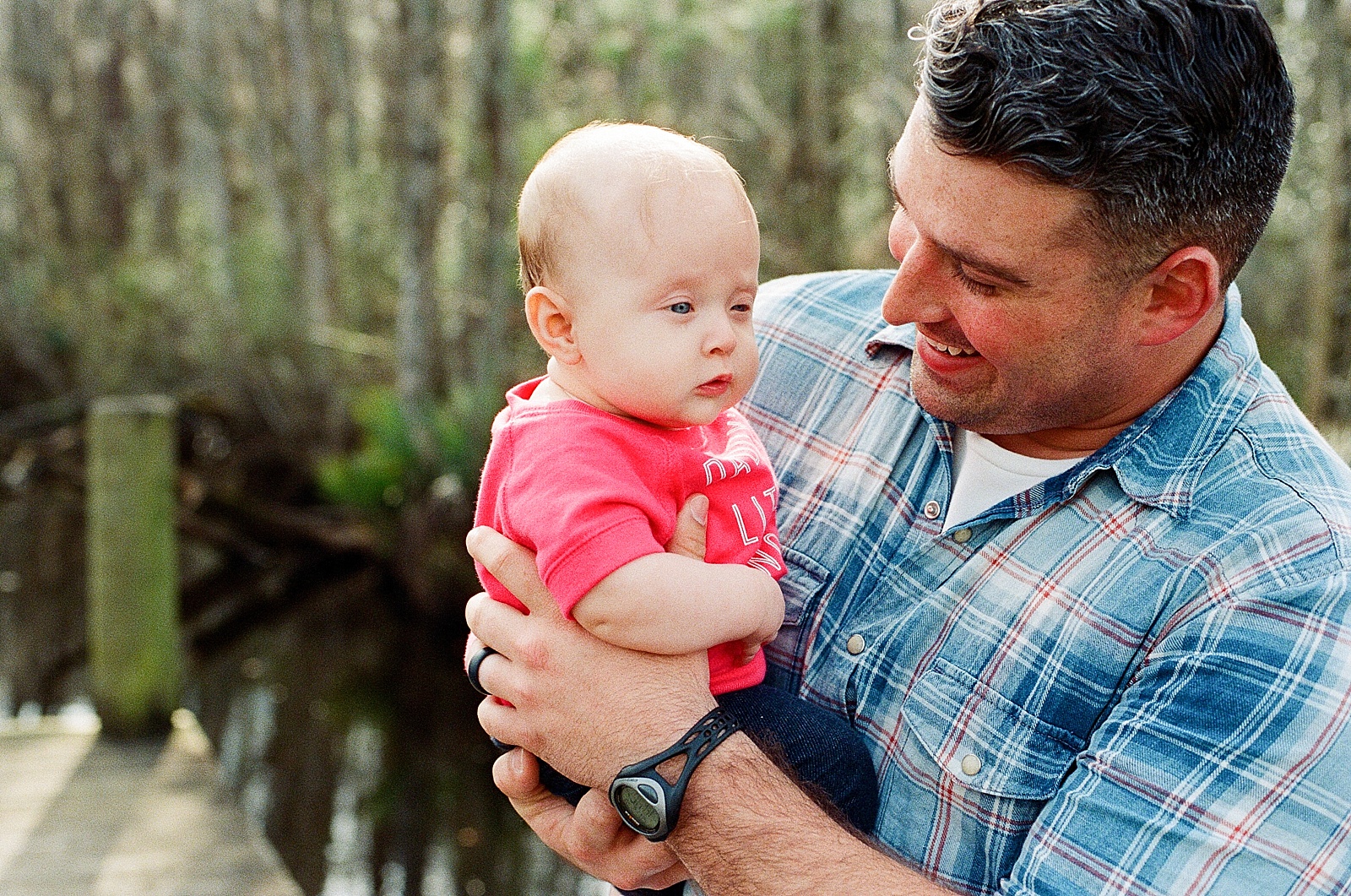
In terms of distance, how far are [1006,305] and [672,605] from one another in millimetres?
533

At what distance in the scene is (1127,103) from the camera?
1.42 metres

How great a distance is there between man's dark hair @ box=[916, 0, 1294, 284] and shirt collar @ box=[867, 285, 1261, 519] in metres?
0.16

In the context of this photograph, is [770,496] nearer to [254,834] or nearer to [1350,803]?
[1350,803]

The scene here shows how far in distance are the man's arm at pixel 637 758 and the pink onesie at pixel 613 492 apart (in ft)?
0.24

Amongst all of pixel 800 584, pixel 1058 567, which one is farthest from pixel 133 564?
pixel 1058 567

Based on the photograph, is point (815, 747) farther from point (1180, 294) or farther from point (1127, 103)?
point (1127, 103)

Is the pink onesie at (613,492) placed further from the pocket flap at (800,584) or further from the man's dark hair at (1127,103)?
the man's dark hair at (1127,103)

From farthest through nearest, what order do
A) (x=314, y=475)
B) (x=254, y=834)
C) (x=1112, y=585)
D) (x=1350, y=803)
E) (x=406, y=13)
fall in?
(x=314, y=475), (x=406, y=13), (x=254, y=834), (x=1112, y=585), (x=1350, y=803)

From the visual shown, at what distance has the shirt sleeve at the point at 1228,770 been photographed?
1.27 m

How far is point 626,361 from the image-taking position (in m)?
1.49

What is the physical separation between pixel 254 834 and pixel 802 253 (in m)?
6.55

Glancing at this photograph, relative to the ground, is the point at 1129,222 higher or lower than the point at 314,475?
higher

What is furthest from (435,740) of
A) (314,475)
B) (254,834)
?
(314,475)

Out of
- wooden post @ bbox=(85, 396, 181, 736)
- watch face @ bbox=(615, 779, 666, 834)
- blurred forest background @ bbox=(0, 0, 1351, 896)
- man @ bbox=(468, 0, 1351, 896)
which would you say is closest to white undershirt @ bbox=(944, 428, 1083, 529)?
man @ bbox=(468, 0, 1351, 896)
